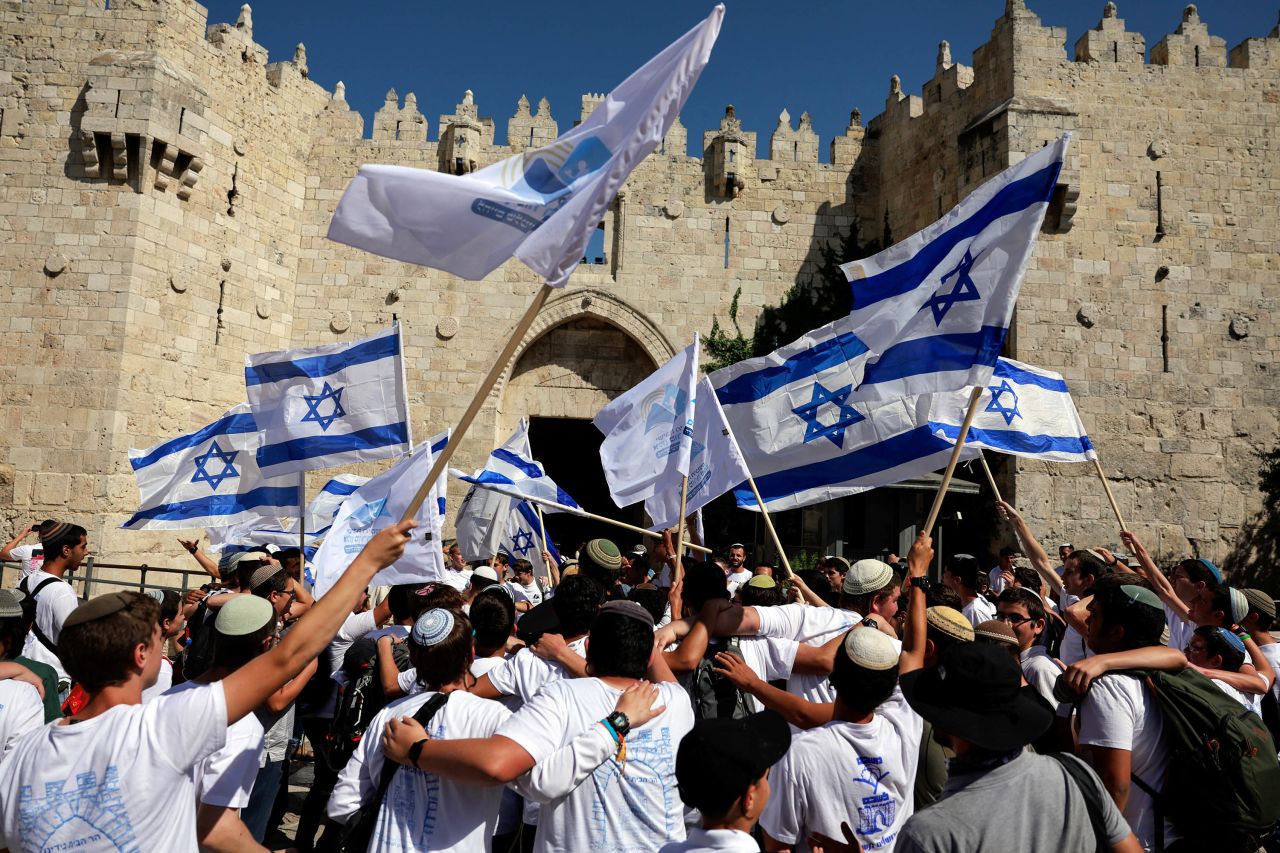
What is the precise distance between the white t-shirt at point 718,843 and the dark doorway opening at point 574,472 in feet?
56.1

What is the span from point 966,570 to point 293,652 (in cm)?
455

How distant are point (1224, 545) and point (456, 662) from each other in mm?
13851

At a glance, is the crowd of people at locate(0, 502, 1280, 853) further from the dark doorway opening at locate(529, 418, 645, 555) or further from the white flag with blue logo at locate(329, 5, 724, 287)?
the dark doorway opening at locate(529, 418, 645, 555)

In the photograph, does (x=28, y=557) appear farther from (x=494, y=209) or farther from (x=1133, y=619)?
(x=1133, y=619)

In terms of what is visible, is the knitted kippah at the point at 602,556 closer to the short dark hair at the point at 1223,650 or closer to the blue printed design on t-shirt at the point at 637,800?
the blue printed design on t-shirt at the point at 637,800

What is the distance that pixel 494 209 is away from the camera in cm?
330

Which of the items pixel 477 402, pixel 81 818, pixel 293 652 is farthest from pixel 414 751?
pixel 477 402

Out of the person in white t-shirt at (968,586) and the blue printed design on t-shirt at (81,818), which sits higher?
the person in white t-shirt at (968,586)

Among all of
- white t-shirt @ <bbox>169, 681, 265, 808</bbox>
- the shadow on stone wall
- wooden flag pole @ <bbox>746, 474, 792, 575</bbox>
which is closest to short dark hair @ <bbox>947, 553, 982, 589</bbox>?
wooden flag pole @ <bbox>746, 474, 792, 575</bbox>

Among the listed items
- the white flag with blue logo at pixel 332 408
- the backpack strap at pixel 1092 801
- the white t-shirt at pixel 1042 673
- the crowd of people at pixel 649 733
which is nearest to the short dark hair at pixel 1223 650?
the crowd of people at pixel 649 733

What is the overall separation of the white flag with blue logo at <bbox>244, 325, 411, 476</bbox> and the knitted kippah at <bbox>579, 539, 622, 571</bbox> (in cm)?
150

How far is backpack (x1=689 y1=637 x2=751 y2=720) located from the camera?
3.62 m

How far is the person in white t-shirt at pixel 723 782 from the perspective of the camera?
2014 millimetres

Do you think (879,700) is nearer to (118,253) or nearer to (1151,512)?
(1151,512)
